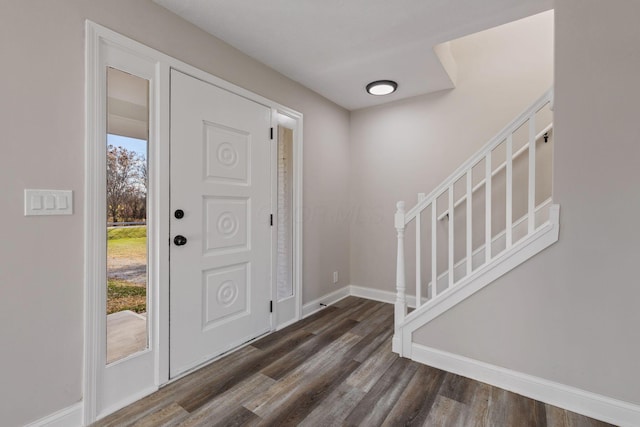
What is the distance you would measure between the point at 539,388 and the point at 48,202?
2.86 m

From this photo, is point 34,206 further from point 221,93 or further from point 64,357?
point 221,93

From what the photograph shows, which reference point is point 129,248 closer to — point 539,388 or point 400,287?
point 400,287

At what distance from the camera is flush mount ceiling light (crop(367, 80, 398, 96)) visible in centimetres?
274

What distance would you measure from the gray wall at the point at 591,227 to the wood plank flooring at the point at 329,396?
1.01 ft

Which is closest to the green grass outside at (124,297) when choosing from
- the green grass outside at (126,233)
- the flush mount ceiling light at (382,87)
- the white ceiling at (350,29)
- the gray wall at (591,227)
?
the green grass outside at (126,233)

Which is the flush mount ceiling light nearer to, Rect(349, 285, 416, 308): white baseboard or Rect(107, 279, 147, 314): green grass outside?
Rect(349, 285, 416, 308): white baseboard

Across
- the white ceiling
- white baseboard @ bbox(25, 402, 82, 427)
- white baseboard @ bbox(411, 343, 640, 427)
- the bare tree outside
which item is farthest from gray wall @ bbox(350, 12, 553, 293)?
white baseboard @ bbox(25, 402, 82, 427)

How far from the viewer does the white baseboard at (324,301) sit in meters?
2.93

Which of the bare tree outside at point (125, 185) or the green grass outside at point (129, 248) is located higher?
the bare tree outside at point (125, 185)

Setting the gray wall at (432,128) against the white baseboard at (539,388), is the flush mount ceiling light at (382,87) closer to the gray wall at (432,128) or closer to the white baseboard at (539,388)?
the gray wall at (432,128)

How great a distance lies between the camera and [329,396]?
1.68 m

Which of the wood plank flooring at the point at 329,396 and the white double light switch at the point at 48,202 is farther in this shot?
the wood plank flooring at the point at 329,396

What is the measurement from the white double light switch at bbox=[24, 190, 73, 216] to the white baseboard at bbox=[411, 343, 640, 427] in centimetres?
237

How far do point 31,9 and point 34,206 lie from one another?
91 cm
